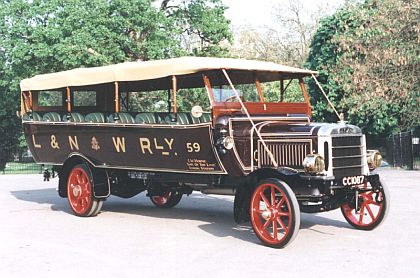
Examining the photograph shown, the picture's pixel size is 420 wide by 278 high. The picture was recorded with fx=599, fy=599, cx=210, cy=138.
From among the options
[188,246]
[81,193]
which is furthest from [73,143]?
[188,246]

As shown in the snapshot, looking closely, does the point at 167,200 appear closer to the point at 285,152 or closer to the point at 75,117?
the point at 75,117

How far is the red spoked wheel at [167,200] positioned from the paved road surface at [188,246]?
0.19 metres

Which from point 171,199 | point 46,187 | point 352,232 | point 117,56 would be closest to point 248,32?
point 117,56

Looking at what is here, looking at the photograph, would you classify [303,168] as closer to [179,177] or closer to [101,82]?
[179,177]

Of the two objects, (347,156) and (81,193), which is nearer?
(347,156)

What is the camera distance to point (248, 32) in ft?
150

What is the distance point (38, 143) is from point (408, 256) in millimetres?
7456

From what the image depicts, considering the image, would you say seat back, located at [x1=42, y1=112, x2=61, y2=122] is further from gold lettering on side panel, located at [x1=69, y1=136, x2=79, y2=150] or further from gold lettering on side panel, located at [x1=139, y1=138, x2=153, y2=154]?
gold lettering on side panel, located at [x1=139, y1=138, x2=153, y2=154]

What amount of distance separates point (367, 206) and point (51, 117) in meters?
6.12

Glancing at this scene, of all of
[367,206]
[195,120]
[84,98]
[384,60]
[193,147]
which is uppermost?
[384,60]

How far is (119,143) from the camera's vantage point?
10102 mm

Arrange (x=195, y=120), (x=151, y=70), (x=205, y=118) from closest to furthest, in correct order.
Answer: (x=205, y=118) < (x=195, y=120) < (x=151, y=70)

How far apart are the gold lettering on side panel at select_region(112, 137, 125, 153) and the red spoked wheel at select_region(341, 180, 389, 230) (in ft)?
12.2

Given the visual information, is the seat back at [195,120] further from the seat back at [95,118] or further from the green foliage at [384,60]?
the green foliage at [384,60]
